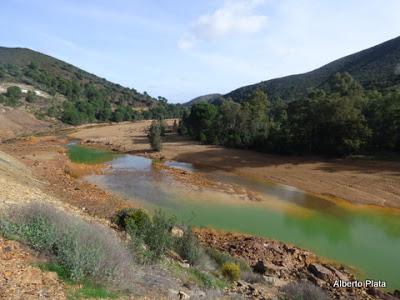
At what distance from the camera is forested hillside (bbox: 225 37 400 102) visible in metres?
87.4

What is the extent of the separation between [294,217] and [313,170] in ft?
49.1

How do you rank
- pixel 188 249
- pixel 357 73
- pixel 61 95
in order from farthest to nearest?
pixel 61 95
pixel 357 73
pixel 188 249

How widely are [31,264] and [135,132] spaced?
250ft

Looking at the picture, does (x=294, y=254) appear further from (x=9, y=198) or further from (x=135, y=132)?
(x=135, y=132)

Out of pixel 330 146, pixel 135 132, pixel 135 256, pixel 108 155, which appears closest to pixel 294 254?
pixel 135 256

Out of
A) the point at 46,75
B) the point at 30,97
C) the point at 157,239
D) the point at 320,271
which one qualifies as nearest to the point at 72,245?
the point at 157,239

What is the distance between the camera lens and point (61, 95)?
4867 inches

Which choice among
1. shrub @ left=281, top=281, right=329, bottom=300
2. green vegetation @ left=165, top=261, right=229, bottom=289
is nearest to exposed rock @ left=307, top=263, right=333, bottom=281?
shrub @ left=281, top=281, right=329, bottom=300

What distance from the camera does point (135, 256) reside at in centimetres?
1158

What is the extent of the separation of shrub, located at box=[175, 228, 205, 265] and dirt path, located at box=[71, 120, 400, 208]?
19760 mm

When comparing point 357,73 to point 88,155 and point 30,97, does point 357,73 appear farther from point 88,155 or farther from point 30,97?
point 30,97

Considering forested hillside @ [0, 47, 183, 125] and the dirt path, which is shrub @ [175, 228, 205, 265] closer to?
the dirt path

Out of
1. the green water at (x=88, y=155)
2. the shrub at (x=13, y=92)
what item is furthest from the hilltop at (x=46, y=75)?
the green water at (x=88, y=155)

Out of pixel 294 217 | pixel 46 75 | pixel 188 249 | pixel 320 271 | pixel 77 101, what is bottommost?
pixel 294 217
